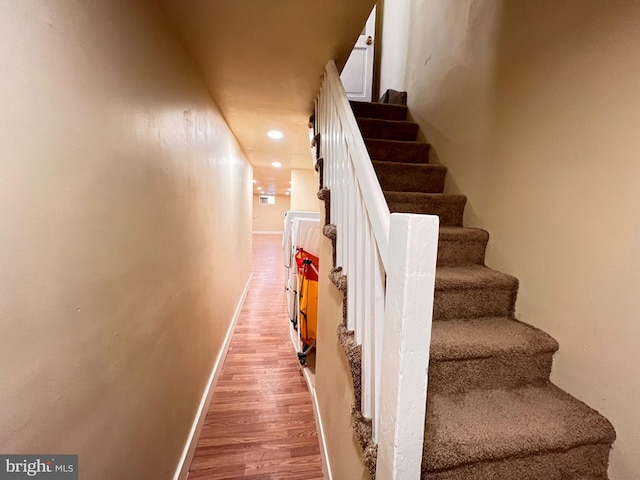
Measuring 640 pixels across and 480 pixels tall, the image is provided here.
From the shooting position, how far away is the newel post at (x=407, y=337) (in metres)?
0.54

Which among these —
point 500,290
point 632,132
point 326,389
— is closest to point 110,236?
point 326,389

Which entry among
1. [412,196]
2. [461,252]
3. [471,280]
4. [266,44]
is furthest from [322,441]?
[266,44]

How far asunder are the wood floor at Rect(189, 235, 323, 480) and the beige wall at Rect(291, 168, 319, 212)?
8.28ft

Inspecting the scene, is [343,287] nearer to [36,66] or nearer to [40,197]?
[40,197]

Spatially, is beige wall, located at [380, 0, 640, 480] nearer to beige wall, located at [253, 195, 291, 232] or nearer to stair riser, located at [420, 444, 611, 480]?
stair riser, located at [420, 444, 611, 480]

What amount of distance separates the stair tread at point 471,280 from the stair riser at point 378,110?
178 centimetres

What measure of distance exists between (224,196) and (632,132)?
2584 millimetres

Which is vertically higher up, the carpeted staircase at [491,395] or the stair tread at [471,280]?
the stair tread at [471,280]

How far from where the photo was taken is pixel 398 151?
211 centimetres

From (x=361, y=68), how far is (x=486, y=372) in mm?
3654

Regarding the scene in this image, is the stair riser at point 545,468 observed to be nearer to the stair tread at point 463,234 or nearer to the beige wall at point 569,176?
the beige wall at point 569,176

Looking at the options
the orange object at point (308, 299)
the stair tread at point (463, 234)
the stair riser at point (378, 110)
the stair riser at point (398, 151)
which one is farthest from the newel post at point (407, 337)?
the stair riser at point (378, 110)

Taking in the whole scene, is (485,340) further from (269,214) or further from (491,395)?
(269,214)

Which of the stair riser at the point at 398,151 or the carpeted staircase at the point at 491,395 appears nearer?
the carpeted staircase at the point at 491,395
